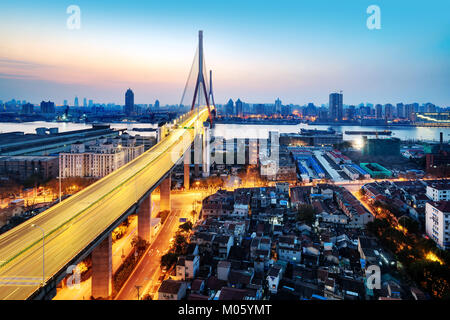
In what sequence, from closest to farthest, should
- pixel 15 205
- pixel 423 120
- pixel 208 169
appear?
pixel 15 205, pixel 208 169, pixel 423 120

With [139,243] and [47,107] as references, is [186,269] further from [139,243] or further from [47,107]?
[47,107]

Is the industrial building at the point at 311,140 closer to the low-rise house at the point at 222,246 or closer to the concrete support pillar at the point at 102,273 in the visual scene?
the low-rise house at the point at 222,246

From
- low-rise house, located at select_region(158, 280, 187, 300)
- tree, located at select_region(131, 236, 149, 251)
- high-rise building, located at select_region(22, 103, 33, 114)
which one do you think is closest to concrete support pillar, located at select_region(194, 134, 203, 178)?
tree, located at select_region(131, 236, 149, 251)

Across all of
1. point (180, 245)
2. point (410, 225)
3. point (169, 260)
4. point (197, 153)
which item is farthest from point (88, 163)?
point (410, 225)

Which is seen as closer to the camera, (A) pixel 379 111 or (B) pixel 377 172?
(B) pixel 377 172

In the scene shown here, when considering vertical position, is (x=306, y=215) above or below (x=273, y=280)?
above
